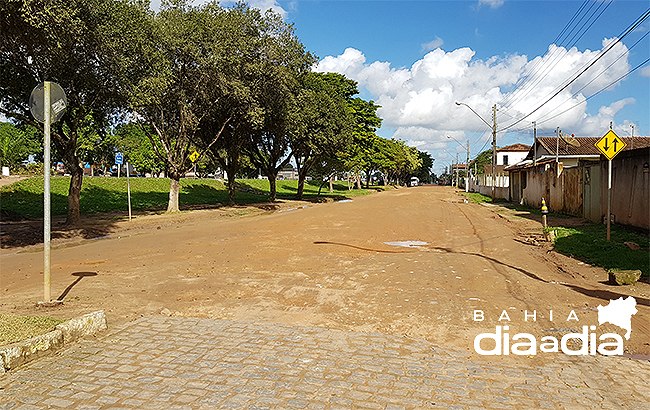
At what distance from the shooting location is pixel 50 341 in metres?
4.88

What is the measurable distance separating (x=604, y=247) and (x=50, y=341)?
12001mm

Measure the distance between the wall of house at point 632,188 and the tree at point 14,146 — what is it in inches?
2370

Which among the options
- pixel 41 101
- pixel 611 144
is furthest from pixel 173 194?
pixel 611 144

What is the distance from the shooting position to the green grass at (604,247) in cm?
980

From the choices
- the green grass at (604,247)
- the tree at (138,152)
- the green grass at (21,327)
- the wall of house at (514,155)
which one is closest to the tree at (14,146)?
the tree at (138,152)

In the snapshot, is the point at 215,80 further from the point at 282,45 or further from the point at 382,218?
the point at 382,218

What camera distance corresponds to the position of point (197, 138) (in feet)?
109

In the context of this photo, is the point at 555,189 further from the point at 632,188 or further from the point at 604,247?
the point at 604,247

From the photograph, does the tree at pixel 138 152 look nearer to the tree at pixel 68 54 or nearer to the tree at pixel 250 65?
the tree at pixel 250 65

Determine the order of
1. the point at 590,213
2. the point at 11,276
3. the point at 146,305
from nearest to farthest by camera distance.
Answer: the point at 146,305
the point at 11,276
the point at 590,213

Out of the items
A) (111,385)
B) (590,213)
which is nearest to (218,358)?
(111,385)

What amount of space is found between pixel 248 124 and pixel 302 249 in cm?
1877

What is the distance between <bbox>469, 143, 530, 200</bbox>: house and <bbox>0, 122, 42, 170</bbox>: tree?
174 ft

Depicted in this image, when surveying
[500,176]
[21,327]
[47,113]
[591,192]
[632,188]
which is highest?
[500,176]
